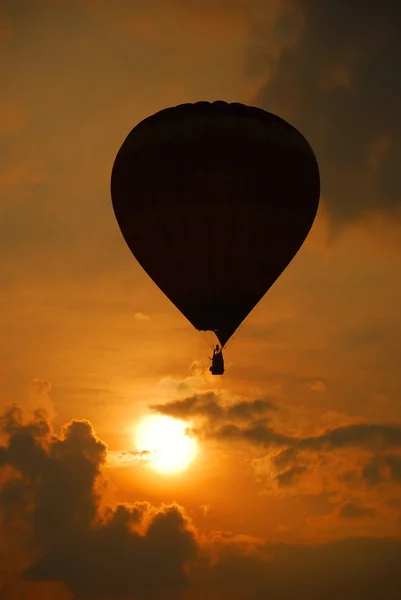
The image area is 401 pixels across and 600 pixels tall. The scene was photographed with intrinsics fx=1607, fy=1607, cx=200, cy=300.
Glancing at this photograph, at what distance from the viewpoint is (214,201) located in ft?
275

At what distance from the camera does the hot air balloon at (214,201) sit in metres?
83.9

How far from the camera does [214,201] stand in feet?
275

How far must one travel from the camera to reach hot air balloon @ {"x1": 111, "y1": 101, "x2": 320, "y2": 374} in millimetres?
83938

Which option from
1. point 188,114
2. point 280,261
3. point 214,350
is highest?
point 188,114

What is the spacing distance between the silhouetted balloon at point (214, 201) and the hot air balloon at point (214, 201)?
5cm

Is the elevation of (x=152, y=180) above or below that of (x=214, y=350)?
above

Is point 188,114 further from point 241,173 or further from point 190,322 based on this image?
point 190,322

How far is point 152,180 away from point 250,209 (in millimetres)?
5399

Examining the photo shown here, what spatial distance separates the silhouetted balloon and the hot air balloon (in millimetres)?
52

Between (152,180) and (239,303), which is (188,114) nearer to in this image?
(152,180)

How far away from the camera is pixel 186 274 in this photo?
84.9 metres

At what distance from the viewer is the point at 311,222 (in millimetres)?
88625

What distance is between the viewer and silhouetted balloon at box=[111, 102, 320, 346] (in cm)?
8394

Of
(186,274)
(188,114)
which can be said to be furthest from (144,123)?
(186,274)
